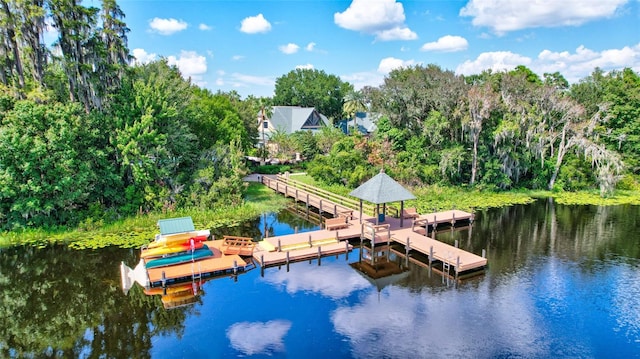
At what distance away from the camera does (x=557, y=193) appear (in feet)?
131

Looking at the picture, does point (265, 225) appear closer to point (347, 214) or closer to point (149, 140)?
point (347, 214)

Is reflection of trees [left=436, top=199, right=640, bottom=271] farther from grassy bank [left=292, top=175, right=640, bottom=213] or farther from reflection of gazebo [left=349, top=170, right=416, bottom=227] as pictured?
reflection of gazebo [left=349, top=170, right=416, bottom=227]

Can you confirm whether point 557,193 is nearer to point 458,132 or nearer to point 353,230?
point 458,132

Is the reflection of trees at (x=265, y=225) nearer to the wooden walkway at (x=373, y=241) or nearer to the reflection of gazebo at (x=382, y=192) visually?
the wooden walkway at (x=373, y=241)

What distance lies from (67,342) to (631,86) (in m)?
53.0

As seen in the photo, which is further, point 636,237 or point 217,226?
point 217,226

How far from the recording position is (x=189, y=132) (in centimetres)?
3391

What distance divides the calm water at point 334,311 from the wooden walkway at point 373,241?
2.53 feet

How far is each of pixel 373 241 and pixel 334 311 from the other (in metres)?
8.00

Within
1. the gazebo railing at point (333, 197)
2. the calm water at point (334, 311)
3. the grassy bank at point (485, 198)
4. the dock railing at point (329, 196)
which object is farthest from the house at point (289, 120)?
the calm water at point (334, 311)

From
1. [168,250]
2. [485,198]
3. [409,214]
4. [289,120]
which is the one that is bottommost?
[168,250]

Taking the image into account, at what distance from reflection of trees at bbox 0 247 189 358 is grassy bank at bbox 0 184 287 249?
214 cm

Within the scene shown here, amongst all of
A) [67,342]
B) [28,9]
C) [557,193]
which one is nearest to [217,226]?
[67,342]

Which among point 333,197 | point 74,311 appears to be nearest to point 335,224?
point 333,197
